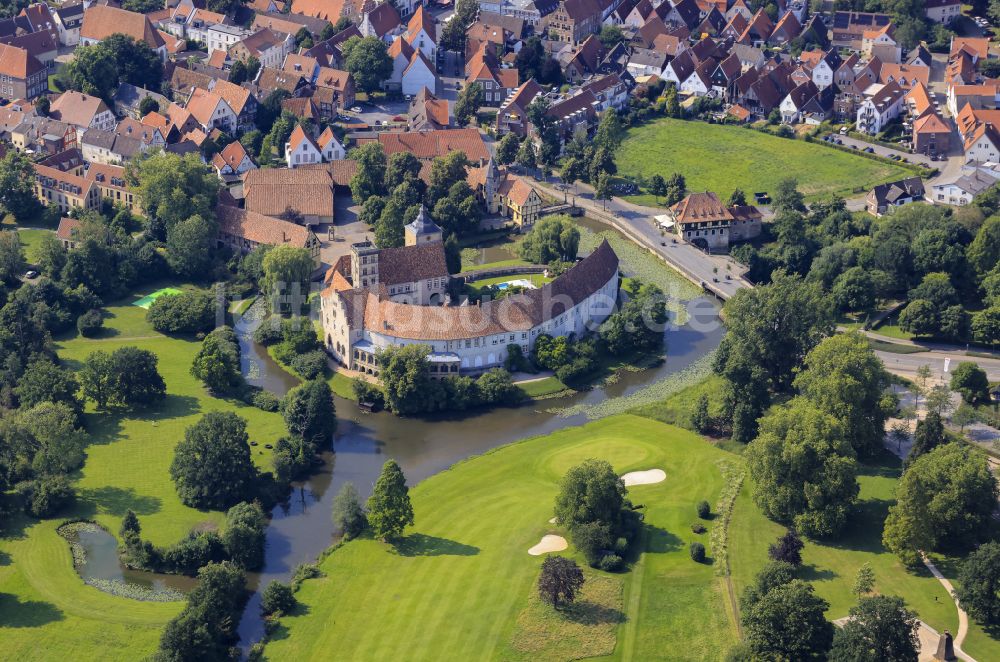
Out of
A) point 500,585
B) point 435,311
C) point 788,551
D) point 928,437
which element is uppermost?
point 435,311

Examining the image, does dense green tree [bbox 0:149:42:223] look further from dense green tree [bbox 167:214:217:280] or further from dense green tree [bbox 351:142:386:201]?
dense green tree [bbox 351:142:386:201]

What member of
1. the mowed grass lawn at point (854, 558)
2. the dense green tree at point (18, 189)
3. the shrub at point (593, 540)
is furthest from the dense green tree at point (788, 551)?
the dense green tree at point (18, 189)

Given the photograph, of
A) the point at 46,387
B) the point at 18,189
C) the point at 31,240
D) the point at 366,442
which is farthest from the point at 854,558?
the point at 18,189

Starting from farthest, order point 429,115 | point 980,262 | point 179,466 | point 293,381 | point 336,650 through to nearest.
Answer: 1. point 429,115
2. point 980,262
3. point 293,381
4. point 179,466
5. point 336,650

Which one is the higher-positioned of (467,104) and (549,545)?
(467,104)

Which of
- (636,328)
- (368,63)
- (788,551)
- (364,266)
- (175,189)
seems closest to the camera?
(788,551)

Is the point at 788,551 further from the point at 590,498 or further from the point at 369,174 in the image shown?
the point at 369,174

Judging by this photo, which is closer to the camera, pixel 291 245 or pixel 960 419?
pixel 960 419

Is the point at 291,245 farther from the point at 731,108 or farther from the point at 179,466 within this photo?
the point at 731,108

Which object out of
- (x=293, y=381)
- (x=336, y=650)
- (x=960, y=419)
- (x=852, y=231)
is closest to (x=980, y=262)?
(x=852, y=231)
